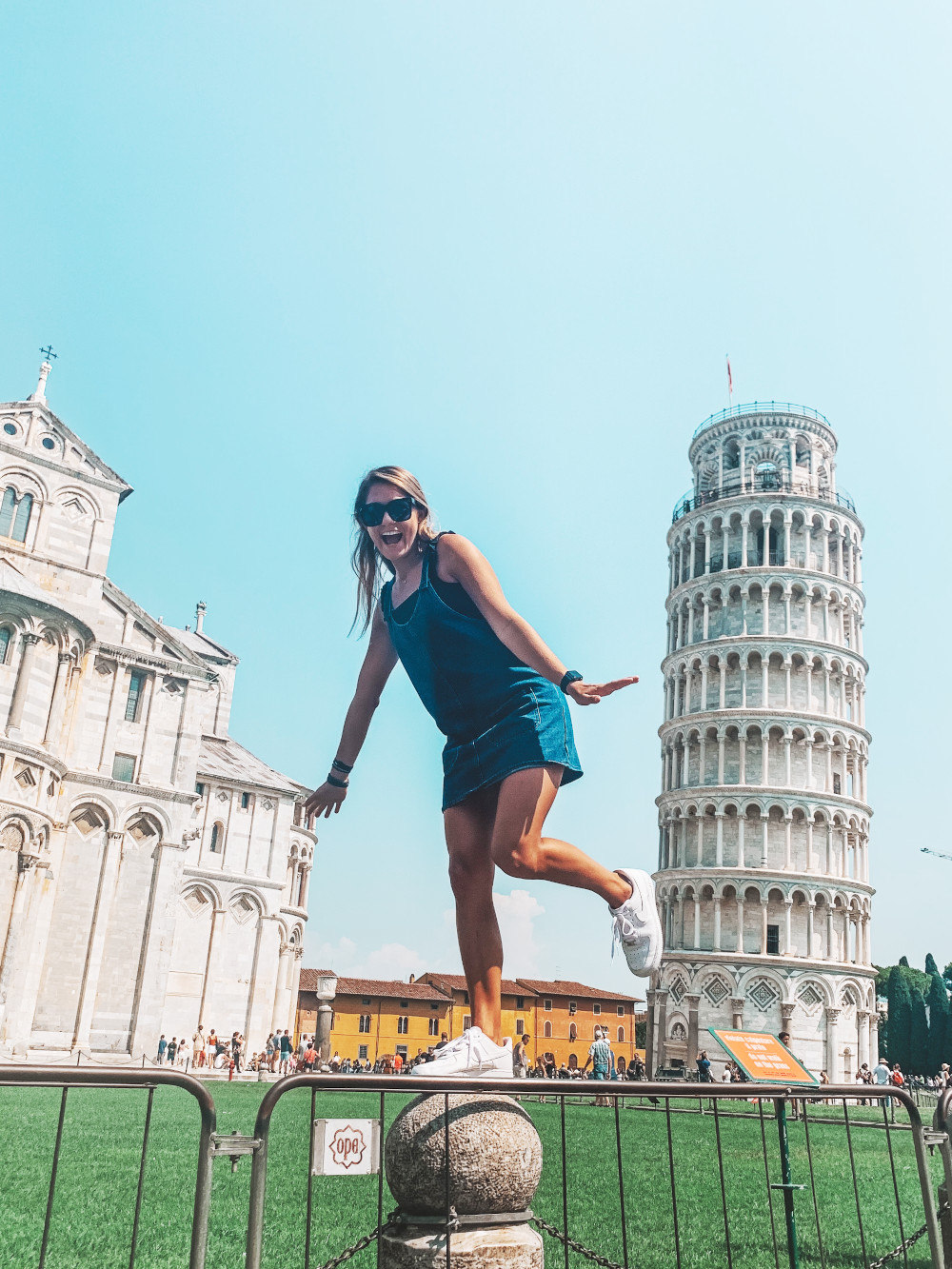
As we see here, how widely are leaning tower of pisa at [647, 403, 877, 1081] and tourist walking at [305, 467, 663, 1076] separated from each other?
53815 millimetres

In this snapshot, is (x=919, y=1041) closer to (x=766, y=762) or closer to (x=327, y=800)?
(x=766, y=762)

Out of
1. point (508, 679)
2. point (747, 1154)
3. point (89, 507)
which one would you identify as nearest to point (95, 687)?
point (89, 507)

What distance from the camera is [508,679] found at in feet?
16.0

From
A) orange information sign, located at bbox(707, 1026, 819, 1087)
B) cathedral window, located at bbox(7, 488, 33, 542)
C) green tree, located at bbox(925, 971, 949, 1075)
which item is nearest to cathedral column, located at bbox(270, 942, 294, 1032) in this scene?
cathedral window, located at bbox(7, 488, 33, 542)

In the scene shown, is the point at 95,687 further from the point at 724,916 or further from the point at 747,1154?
the point at 724,916

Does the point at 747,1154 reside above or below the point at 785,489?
below

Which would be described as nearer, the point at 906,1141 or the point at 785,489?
the point at 906,1141

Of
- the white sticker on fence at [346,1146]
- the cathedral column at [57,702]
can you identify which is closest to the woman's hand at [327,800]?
the white sticker on fence at [346,1146]

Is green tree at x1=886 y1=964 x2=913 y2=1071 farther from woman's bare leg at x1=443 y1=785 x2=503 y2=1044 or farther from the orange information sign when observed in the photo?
woman's bare leg at x1=443 y1=785 x2=503 y2=1044

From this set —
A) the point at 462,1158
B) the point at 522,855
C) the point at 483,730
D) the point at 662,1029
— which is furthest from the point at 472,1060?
the point at 662,1029

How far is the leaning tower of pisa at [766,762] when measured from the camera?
180 ft

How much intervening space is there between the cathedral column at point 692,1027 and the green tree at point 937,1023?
40.2 metres

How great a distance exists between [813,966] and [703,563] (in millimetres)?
24161

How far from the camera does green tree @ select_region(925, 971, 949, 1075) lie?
84438 mm
